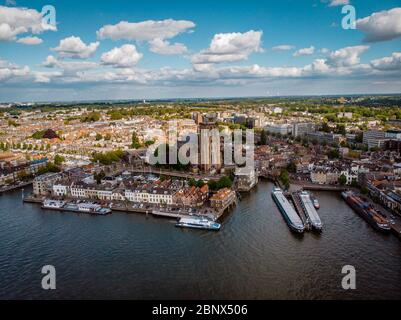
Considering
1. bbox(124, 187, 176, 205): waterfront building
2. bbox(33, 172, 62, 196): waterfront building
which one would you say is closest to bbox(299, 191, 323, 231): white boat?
bbox(124, 187, 176, 205): waterfront building

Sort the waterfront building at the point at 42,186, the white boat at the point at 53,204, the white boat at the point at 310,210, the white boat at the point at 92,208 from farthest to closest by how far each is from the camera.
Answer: the waterfront building at the point at 42,186, the white boat at the point at 53,204, the white boat at the point at 92,208, the white boat at the point at 310,210

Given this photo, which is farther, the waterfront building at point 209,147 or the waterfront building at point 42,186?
the waterfront building at point 209,147

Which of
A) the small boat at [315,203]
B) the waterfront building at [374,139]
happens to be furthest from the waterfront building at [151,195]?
the waterfront building at [374,139]

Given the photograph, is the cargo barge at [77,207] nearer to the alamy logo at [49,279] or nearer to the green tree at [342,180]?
the alamy logo at [49,279]
